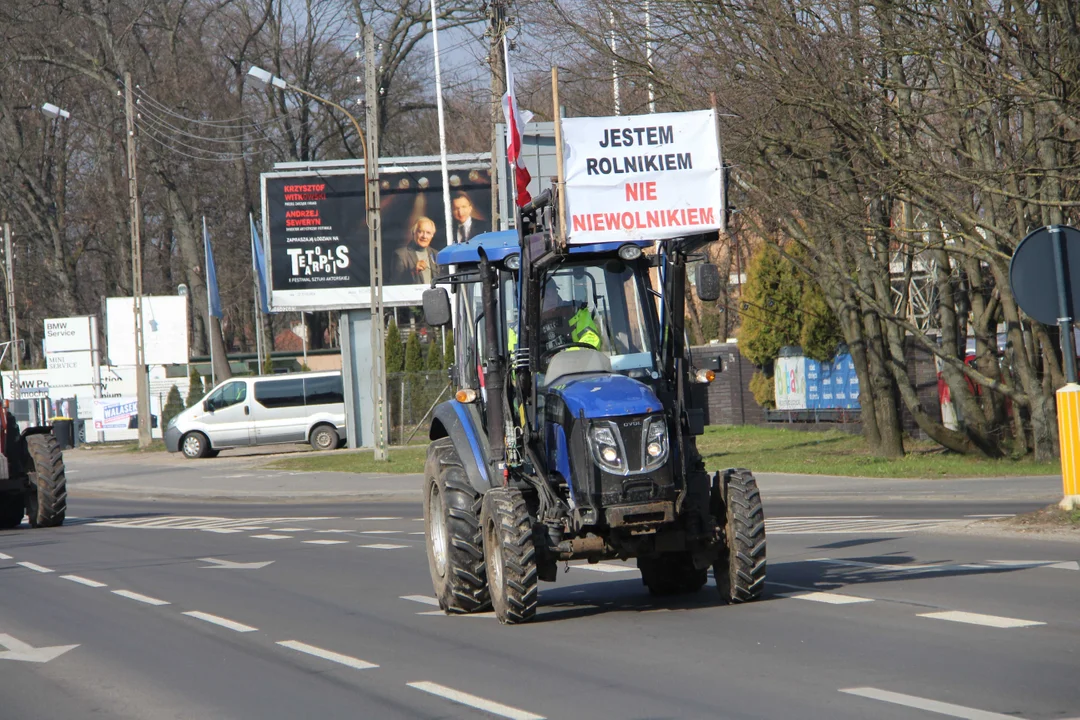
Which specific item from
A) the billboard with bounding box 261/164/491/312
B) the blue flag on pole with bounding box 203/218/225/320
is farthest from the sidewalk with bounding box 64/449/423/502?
the blue flag on pole with bounding box 203/218/225/320

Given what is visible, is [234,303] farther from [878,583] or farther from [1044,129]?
[878,583]

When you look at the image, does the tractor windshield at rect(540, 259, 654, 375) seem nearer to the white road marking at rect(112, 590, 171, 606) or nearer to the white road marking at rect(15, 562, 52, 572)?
the white road marking at rect(112, 590, 171, 606)

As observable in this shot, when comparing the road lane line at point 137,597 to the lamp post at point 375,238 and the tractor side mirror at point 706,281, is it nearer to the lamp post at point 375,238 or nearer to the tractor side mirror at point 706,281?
the tractor side mirror at point 706,281

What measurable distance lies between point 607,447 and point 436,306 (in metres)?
1.80

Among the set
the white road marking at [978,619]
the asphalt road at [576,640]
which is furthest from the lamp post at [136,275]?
the white road marking at [978,619]

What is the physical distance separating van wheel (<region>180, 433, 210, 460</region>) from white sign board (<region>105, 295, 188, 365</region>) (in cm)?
556

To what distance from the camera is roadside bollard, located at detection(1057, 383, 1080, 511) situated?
13367 mm

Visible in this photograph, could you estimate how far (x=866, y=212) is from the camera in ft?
72.0

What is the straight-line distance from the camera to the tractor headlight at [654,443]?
8805 mm

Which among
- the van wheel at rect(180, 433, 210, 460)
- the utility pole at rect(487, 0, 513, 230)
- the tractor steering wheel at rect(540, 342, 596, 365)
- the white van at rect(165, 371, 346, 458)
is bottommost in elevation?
the van wheel at rect(180, 433, 210, 460)

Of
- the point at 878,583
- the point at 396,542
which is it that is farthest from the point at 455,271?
the point at 396,542

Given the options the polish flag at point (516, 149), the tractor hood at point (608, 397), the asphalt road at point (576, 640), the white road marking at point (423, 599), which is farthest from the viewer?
the white road marking at point (423, 599)

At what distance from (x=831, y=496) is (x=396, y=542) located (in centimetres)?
674

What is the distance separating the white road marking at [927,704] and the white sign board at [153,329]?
133 ft
